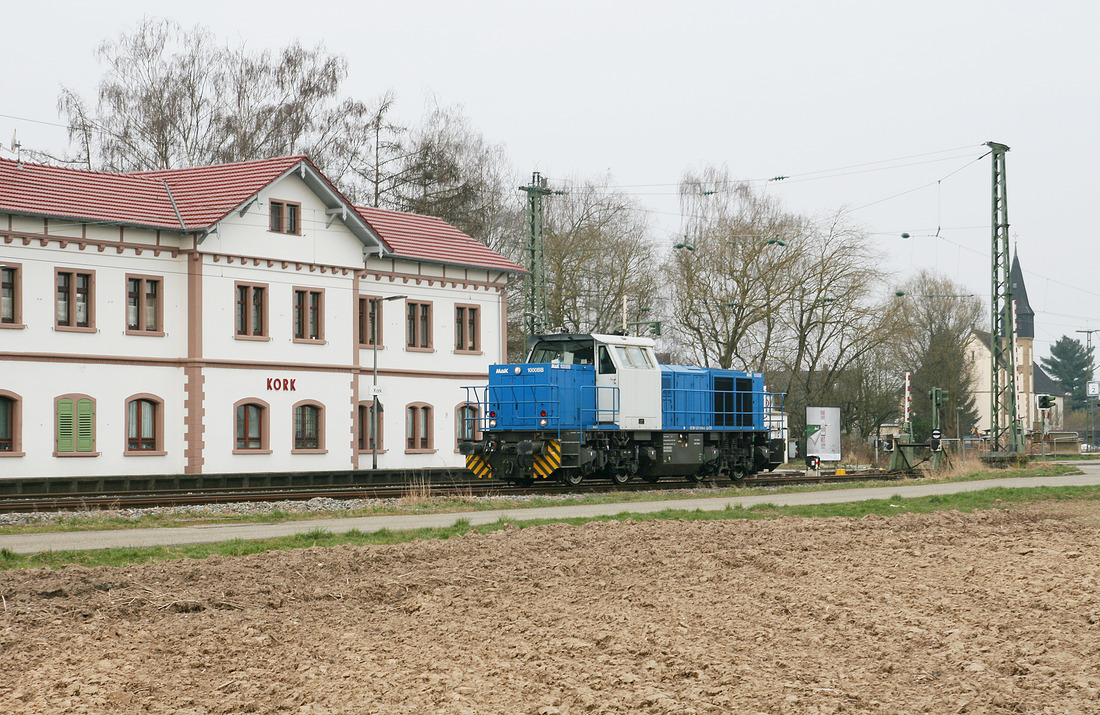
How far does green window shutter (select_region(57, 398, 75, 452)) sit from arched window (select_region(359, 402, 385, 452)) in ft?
33.0

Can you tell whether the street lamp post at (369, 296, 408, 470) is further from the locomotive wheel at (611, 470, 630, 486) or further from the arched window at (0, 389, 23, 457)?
the locomotive wheel at (611, 470, 630, 486)

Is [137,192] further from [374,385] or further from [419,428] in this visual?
[419,428]

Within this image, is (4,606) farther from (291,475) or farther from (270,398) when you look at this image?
(270,398)

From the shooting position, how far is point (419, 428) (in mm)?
40062

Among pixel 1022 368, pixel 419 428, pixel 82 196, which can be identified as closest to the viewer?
pixel 82 196

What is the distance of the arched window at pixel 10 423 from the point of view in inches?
1180

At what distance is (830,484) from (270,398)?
56.3 ft

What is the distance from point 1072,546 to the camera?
525 inches

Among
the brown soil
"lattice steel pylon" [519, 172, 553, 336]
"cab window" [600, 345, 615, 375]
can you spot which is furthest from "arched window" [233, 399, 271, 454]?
the brown soil

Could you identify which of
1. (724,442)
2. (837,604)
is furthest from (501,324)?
(837,604)

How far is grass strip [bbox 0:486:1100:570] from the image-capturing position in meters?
12.6

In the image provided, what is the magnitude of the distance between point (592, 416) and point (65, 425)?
14.8 m

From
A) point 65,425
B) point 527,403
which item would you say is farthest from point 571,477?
point 65,425

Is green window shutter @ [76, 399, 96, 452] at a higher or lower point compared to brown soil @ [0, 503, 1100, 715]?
higher
